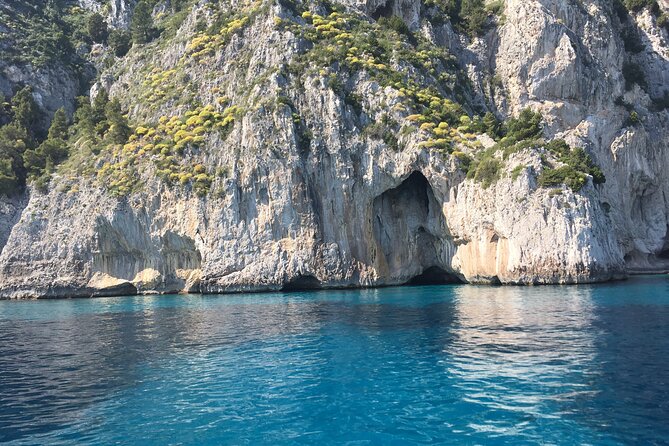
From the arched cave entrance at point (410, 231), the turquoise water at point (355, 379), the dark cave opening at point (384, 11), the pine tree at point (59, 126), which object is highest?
the dark cave opening at point (384, 11)

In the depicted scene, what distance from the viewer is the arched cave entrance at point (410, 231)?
55938 mm

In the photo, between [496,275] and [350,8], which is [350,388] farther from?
[350,8]

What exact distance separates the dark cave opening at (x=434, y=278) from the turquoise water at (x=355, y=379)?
2826cm

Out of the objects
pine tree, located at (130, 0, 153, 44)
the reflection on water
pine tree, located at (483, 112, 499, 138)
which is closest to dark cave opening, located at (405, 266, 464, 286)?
pine tree, located at (483, 112, 499, 138)

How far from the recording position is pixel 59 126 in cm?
7388

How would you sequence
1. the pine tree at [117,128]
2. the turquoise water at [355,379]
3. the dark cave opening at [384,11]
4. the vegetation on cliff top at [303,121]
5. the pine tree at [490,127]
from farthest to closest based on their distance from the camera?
the dark cave opening at [384,11] → the pine tree at [117,128] → the pine tree at [490,127] → the vegetation on cliff top at [303,121] → the turquoise water at [355,379]

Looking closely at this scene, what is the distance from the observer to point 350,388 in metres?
15.1

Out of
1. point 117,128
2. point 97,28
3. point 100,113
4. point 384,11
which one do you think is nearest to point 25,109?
point 100,113

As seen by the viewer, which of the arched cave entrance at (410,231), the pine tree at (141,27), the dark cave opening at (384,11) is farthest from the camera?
the pine tree at (141,27)

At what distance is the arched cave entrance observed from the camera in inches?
2202

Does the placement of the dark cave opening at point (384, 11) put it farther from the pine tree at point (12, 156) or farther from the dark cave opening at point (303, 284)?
the pine tree at point (12, 156)

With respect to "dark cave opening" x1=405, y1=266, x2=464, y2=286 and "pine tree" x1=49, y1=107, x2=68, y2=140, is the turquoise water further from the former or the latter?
"pine tree" x1=49, y1=107, x2=68, y2=140

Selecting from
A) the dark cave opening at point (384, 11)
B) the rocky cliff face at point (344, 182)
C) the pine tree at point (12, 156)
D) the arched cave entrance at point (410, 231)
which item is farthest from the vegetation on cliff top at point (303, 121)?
the arched cave entrance at point (410, 231)

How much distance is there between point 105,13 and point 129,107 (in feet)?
142
